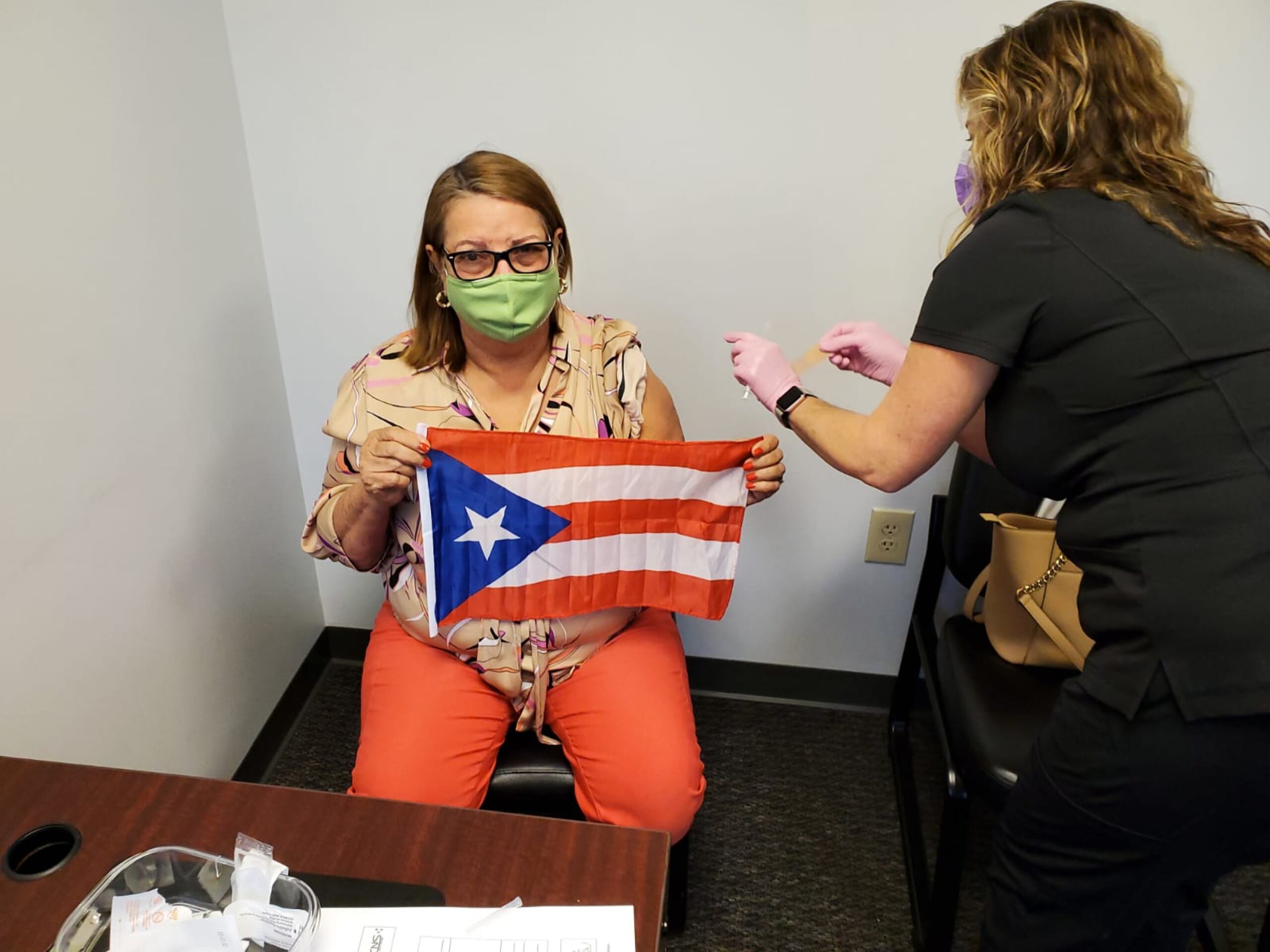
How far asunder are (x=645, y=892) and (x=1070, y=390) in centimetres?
68

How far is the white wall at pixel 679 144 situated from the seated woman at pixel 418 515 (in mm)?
320

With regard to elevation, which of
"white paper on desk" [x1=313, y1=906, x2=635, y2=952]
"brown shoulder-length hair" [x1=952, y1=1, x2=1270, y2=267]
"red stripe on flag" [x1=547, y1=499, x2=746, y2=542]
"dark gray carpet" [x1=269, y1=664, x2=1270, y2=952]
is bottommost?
"dark gray carpet" [x1=269, y1=664, x2=1270, y2=952]

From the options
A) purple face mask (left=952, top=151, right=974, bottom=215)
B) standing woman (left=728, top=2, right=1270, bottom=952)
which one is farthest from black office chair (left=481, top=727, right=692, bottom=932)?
purple face mask (left=952, top=151, right=974, bottom=215)

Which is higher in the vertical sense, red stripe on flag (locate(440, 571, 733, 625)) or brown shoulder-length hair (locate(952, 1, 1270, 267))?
brown shoulder-length hair (locate(952, 1, 1270, 267))

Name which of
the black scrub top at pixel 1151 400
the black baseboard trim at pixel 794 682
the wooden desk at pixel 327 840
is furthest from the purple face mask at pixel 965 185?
the black baseboard trim at pixel 794 682

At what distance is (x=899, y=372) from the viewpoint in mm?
1040

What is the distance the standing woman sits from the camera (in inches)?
35.6

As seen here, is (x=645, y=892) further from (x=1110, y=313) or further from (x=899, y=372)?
(x=1110, y=313)

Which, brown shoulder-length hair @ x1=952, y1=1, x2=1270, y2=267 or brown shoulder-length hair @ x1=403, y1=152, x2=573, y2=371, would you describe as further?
brown shoulder-length hair @ x1=403, y1=152, x2=573, y2=371

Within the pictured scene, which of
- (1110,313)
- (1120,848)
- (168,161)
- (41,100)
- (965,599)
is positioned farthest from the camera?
(965,599)

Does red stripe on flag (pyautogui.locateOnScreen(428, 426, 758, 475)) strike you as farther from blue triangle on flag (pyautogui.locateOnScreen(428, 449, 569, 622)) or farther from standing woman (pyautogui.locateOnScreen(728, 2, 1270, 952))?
standing woman (pyautogui.locateOnScreen(728, 2, 1270, 952))

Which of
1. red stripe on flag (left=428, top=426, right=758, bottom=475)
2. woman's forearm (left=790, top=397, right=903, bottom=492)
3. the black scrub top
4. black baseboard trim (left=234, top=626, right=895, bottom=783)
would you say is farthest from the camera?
black baseboard trim (left=234, top=626, right=895, bottom=783)

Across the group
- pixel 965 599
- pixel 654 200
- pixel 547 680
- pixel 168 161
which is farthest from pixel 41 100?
pixel 965 599

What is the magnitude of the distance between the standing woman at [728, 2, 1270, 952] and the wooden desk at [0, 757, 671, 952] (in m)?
0.55
